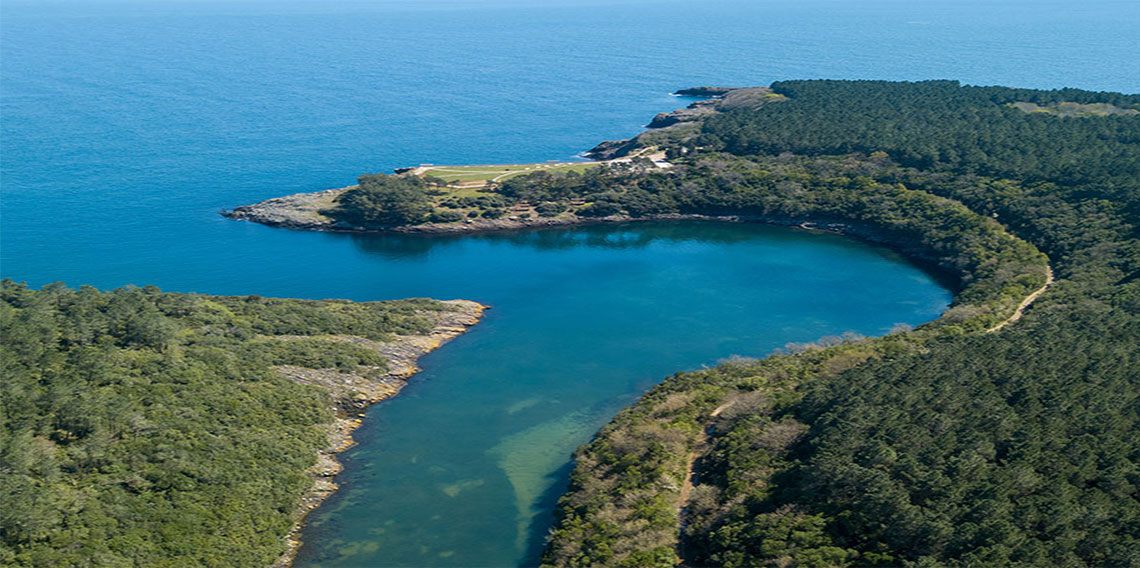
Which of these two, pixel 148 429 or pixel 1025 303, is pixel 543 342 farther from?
pixel 1025 303

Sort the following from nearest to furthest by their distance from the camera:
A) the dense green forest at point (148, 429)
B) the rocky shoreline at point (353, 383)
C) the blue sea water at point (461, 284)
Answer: the dense green forest at point (148, 429)
the rocky shoreline at point (353, 383)
the blue sea water at point (461, 284)

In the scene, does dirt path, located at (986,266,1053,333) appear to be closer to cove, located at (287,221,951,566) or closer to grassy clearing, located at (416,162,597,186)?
cove, located at (287,221,951,566)

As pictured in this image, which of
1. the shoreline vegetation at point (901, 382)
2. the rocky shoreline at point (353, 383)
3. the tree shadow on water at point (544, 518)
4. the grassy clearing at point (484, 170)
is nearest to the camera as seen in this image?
the shoreline vegetation at point (901, 382)

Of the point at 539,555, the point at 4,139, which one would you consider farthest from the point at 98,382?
the point at 4,139

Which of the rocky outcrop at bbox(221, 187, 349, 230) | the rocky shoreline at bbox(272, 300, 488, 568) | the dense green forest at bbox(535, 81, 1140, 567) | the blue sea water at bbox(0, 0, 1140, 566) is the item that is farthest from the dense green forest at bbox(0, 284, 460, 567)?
the rocky outcrop at bbox(221, 187, 349, 230)

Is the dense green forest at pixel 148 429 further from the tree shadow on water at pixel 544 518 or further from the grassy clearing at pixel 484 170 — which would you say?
the grassy clearing at pixel 484 170

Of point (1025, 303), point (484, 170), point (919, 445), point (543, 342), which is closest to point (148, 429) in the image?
point (543, 342)

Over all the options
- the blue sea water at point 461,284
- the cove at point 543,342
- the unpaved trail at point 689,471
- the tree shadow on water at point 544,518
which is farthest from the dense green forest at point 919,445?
the blue sea water at point 461,284
